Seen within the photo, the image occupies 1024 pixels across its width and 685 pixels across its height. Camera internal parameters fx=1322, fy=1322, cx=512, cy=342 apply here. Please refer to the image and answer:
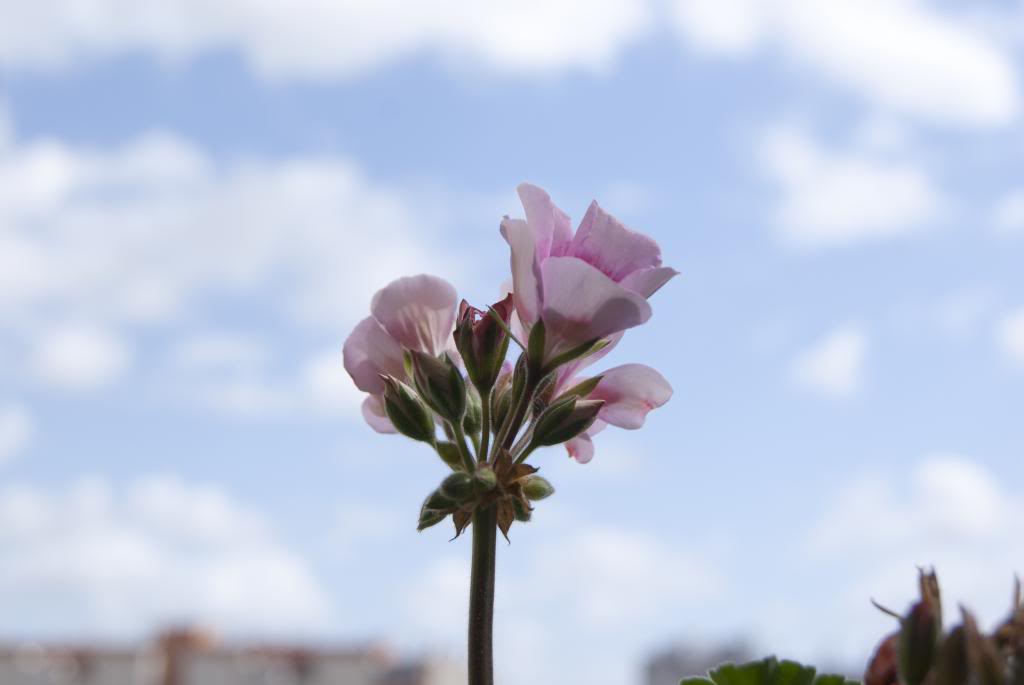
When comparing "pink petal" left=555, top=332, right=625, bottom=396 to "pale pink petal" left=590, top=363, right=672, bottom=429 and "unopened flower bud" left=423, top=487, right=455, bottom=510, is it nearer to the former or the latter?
"pale pink petal" left=590, top=363, right=672, bottom=429

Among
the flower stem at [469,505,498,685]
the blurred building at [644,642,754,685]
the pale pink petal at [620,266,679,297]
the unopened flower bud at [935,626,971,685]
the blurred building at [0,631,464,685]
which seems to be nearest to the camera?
the unopened flower bud at [935,626,971,685]

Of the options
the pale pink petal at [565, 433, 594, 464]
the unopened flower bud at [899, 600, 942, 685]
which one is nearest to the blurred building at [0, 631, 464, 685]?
the pale pink petal at [565, 433, 594, 464]

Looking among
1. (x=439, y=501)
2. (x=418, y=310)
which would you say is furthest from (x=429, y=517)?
(x=418, y=310)

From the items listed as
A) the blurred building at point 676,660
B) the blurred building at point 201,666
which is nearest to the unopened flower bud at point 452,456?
the blurred building at point 201,666

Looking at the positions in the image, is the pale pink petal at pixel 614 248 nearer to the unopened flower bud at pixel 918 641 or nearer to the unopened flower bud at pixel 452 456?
the unopened flower bud at pixel 452 456

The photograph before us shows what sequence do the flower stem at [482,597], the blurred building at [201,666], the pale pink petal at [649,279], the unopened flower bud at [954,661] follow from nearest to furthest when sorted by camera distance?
the unopened flower bud at [954,661], the flower stem at [482,597], the pale pink petal at [649,279], the blurred building at [201,666]

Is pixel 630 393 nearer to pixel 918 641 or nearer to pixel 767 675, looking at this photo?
pixel 767 675

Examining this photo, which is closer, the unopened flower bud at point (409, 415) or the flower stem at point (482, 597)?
the flower stem at point (482, 597)
